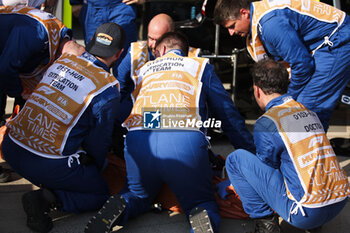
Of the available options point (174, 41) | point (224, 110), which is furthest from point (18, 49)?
point (224, 110)

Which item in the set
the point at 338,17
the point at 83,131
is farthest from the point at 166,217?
the point at 338,17

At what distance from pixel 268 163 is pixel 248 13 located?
4.23 ft

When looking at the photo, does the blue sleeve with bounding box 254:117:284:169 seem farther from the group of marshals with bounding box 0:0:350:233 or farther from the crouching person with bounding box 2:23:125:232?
the crouching person with bounding box 2:23:125:232

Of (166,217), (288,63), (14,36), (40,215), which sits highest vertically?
(14,36)

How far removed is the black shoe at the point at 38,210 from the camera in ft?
8.27

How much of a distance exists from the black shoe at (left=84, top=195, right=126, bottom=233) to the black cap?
1021mm

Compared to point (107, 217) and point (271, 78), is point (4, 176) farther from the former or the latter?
point (271, 78)

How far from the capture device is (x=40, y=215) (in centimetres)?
253

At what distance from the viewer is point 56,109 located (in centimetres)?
260

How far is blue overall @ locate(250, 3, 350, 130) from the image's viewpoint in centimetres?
301

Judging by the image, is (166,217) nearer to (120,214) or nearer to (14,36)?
(120,214)

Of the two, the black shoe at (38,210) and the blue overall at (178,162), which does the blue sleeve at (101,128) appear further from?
the black shoe at (38,210)

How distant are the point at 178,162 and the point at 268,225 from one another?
65 cm

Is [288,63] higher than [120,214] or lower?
higher
